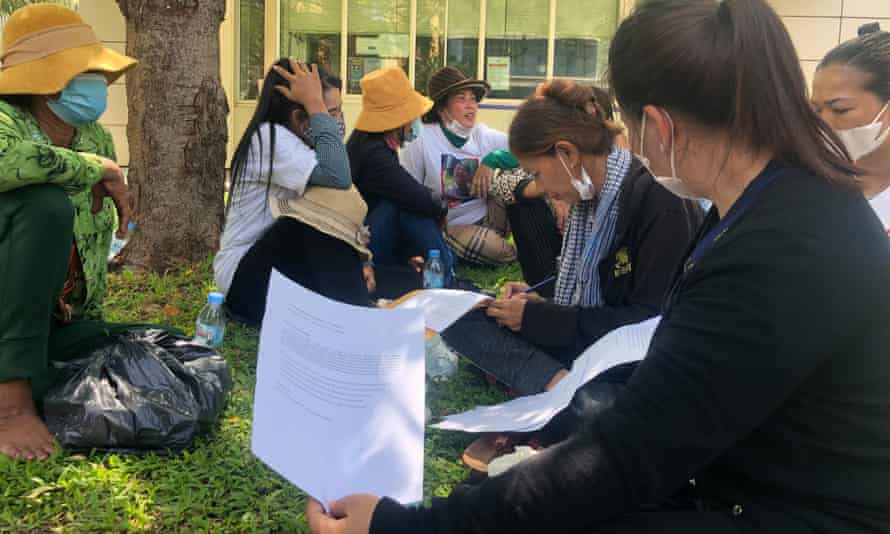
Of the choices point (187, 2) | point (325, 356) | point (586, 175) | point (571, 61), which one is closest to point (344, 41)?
point (571, 61)

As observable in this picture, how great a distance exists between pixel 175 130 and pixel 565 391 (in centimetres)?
354

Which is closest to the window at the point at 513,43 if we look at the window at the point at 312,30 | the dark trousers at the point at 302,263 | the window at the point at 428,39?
the window at the point at 428,39

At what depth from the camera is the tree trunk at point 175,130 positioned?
16.7ft

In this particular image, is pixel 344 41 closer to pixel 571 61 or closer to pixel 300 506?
pixel 571 61

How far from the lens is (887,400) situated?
4.21 ft

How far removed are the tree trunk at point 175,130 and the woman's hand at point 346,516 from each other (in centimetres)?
407

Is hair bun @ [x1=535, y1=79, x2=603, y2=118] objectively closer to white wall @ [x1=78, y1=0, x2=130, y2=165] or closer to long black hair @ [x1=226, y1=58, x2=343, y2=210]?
long black hair @ [x1=226, y1=58, x2=343, y2=210]

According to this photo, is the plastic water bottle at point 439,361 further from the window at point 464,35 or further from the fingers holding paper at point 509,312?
the window at point 464,35

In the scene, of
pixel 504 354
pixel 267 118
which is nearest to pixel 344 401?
pixel 504 354

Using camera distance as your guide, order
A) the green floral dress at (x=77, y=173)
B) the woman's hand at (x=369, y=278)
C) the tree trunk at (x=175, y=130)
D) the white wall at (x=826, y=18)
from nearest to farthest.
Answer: the green floral dress at (x=77, y=173) < the woman's hand at (x=369, y=278) < the tree trunk at (x=175, y=130) < the white wall at (x=826, y=18)

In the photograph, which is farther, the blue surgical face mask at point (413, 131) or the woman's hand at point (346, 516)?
the blue surgical face mask at point (413, 131)

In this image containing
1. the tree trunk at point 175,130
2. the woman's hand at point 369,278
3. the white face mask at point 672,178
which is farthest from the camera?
the tree trunk at point 175,130

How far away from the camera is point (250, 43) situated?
1189 centimetres

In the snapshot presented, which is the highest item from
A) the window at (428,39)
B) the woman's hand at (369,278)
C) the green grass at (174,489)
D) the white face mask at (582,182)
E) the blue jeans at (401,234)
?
the window at (428,39)
